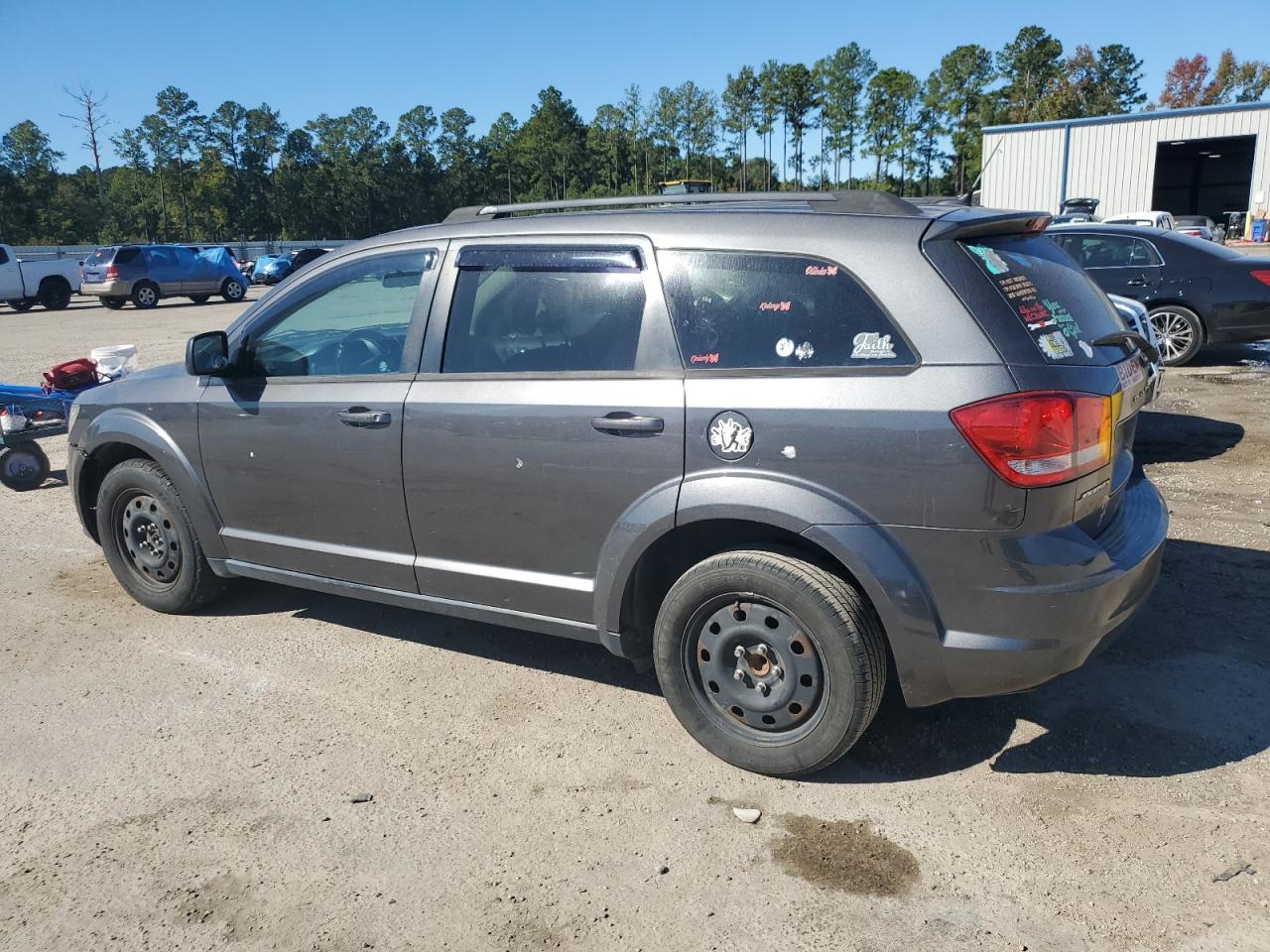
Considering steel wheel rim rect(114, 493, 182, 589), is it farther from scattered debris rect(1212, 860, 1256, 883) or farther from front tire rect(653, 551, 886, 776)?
scattered debris rect(1212, 860, 1256, 883)

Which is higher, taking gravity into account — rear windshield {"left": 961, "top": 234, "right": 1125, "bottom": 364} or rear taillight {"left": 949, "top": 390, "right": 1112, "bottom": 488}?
rear windshield {"left": 961, "top": 234, "right": 1125, "bottom": 364}

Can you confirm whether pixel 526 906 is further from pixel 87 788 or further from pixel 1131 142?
pixel 1131 142

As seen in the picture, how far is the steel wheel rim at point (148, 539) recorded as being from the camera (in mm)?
4879

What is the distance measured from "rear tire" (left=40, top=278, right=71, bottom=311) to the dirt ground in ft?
96.9

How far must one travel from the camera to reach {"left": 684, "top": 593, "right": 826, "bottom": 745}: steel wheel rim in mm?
3219

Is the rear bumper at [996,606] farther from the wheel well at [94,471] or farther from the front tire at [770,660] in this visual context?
the wheel well at [94,471]

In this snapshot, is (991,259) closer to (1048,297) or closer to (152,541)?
(1048,297)

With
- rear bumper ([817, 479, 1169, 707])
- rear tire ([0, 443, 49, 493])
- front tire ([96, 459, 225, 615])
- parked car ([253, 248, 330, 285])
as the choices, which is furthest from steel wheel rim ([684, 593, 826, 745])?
parked car ([253, 248, 330, 285])

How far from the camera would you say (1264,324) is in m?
10.4

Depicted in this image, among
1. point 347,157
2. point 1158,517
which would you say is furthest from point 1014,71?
point 1158,517

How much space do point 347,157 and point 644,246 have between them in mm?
99943

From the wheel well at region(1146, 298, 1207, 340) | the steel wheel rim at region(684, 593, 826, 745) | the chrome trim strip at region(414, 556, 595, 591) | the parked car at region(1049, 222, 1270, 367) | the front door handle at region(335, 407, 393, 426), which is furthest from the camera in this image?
the wheel well at region(1146, 298, 1207, 340)

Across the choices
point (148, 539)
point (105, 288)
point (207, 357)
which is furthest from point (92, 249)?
point (207, 357)

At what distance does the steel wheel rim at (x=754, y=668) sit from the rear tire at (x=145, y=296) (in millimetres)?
30335
